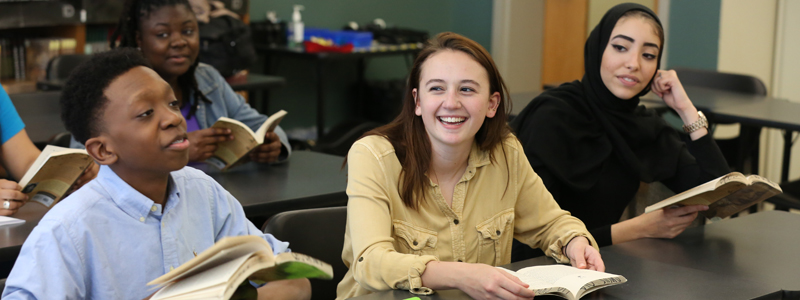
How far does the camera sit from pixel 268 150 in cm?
243

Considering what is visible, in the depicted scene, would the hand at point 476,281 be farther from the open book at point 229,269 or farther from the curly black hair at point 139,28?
the curly black hair at point 139,28

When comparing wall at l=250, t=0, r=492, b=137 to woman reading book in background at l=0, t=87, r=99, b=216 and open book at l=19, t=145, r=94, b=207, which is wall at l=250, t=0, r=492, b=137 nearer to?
woman reading book in background at l=0, t=87, r=99, b=216

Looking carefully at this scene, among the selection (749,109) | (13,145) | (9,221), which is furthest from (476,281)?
(749,109)

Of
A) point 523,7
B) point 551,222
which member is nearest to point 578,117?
point 551,222

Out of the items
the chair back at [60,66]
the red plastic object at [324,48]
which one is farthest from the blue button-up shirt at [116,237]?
Answer: the red plastic object at [324,48]

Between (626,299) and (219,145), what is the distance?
1403 mm

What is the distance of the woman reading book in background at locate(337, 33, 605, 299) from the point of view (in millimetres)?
1515

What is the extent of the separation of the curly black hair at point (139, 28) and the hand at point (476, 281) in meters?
1.53

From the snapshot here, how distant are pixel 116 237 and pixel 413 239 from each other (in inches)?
23.3

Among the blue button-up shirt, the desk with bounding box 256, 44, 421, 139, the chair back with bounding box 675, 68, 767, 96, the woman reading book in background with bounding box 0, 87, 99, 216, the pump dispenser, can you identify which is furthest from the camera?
the pump dispenser

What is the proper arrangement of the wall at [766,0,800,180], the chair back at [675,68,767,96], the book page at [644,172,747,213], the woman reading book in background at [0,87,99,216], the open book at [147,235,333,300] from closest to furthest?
the open book at [147,235,333,300] → the book page at [644,172,747,213] → the woman reading book in background at [0,87,99,216] → the chair back at [675,68,767,96] → the wall at [766,0,800,180]

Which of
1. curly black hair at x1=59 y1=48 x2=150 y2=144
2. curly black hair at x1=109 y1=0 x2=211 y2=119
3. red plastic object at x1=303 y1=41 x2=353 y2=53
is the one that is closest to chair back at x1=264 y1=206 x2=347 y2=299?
curly black hair at x1=59 y1=48 x2=150 y2=144

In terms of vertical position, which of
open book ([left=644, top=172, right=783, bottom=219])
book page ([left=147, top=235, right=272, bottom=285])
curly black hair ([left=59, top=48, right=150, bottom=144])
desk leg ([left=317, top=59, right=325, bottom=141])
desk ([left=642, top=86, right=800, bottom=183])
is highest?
curly black hair ([left=59, top=48, right=150, bottom=144])

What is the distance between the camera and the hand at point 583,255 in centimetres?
149
